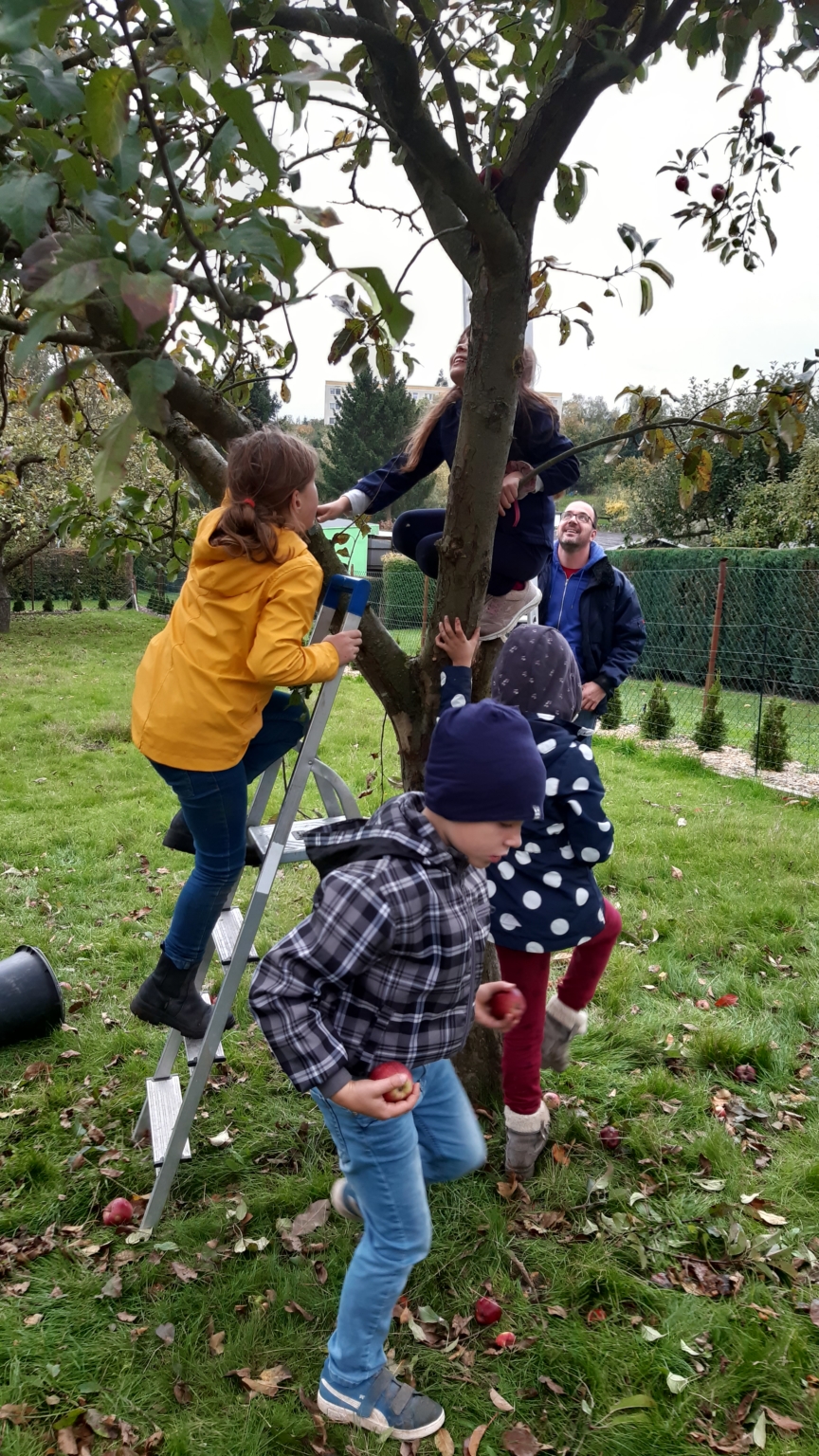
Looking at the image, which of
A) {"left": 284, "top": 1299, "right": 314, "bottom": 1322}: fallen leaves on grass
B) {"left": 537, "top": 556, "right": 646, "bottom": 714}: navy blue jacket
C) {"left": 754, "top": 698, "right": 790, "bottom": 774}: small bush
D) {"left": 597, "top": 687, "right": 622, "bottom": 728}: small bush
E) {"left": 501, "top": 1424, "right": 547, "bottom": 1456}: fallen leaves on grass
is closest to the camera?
{"left": 501, "top": 1424, "right": 547, "bottom": 1456}: fallen leaves on grass

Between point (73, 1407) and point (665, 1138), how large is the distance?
1858mm

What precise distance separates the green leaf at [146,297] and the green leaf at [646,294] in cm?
167

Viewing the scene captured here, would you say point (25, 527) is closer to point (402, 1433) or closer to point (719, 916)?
point (719, 916)

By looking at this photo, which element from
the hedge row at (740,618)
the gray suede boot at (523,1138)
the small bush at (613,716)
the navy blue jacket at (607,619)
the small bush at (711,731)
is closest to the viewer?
the gray suede boot at (523,1138)

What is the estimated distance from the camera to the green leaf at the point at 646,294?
2230mm

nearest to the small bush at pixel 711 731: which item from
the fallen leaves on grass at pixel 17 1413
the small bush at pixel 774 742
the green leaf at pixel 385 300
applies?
the small bush at pixel 774 742

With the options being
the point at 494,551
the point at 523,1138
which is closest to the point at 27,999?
the point at 523,1138

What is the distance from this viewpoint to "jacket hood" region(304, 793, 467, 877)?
178 centimetres

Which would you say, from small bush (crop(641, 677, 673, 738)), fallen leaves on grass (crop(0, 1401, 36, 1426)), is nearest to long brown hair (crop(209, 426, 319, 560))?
fallen leaves on grass (crop(0, 1401, 36, 1426))

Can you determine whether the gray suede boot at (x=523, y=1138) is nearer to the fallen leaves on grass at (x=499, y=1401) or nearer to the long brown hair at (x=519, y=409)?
the fallen leaves on grass at (x=499, y=1401)

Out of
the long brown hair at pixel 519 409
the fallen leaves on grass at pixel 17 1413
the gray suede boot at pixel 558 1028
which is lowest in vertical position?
the fallen leaves on grass at pixel 17 1413

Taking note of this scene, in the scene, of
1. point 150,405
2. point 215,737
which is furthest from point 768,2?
point 215,737

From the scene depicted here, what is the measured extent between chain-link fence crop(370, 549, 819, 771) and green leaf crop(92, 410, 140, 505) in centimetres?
1004

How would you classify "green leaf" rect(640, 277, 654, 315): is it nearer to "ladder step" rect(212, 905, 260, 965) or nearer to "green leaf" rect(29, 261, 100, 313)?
"green leaf" rect(29, 261, 100, 313)
